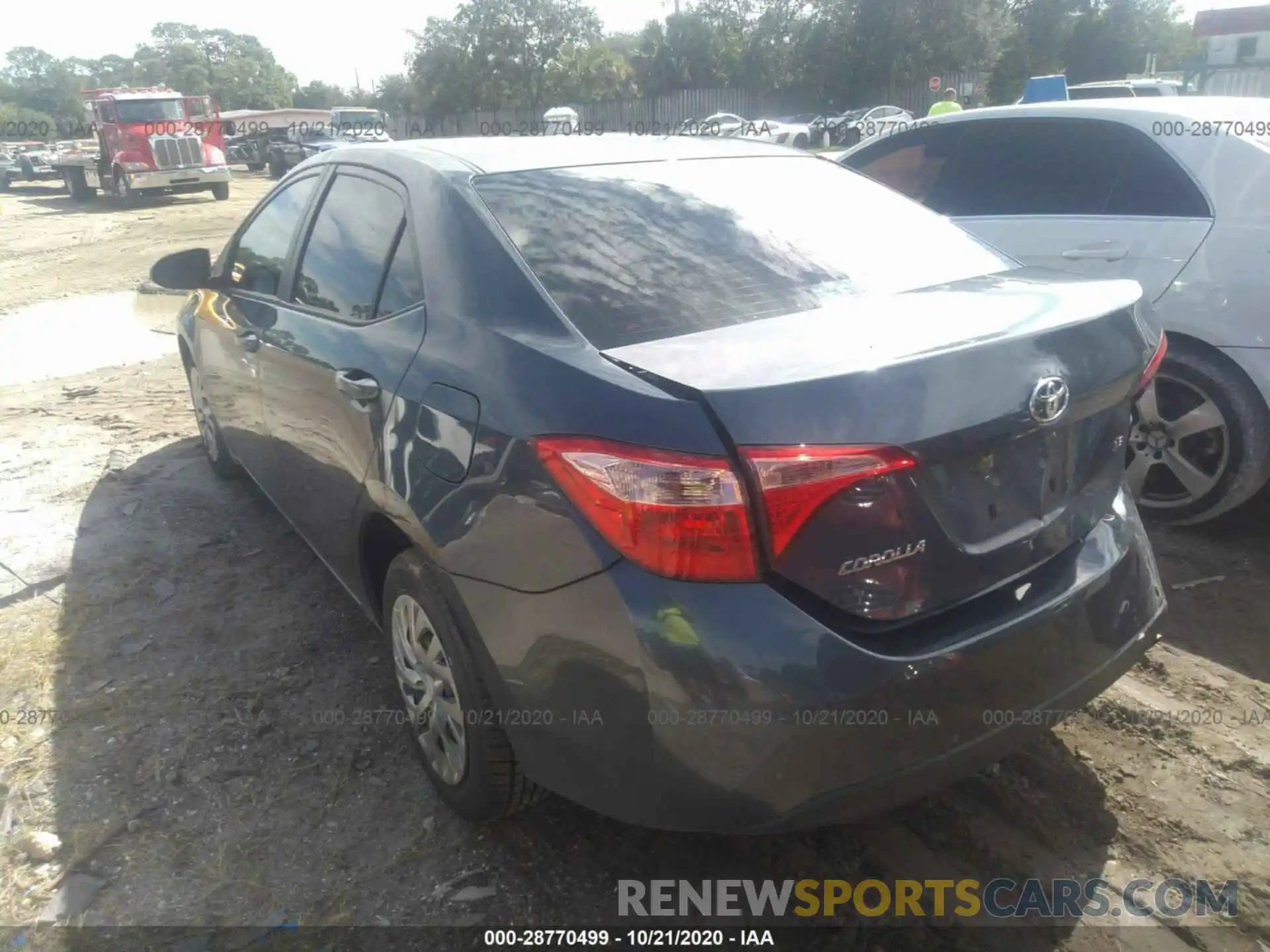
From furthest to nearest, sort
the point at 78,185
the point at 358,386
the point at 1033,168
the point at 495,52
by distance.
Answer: the point at 495,52 → the point at 78,185 → the point at 1033,168 → the point at 358,386

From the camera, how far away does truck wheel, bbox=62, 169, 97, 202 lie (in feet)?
82.6

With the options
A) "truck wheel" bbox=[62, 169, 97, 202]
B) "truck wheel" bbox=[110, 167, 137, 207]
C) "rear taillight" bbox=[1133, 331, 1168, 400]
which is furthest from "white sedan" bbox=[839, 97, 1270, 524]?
"truck wheel" bbox=[62, 169, 97, 202]

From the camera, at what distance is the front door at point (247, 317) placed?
3.55 m

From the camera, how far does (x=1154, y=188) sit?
4035 millimetres

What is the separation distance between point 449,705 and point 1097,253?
3.36 metres

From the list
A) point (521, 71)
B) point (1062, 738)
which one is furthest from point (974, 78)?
point (1062, 738)

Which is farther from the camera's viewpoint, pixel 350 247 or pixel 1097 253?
pixel 1097 253

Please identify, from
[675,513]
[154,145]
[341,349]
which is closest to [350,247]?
[341,349]

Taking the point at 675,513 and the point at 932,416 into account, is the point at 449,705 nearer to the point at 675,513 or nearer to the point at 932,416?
the point at 675,513

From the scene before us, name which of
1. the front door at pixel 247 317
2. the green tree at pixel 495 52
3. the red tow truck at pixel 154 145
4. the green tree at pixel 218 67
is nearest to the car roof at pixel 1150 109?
the front door at pixel 247 317

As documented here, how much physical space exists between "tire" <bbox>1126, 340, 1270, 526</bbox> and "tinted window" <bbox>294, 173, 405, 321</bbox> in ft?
9.38

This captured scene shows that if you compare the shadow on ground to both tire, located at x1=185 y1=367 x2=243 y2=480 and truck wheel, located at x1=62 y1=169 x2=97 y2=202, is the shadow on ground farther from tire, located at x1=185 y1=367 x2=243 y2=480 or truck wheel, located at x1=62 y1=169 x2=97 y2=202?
truck wheel, located at x1=62 y1=169 x2=97 y2=202

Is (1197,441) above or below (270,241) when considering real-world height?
below

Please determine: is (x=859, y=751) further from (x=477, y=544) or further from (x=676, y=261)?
(x=676, y=261)
